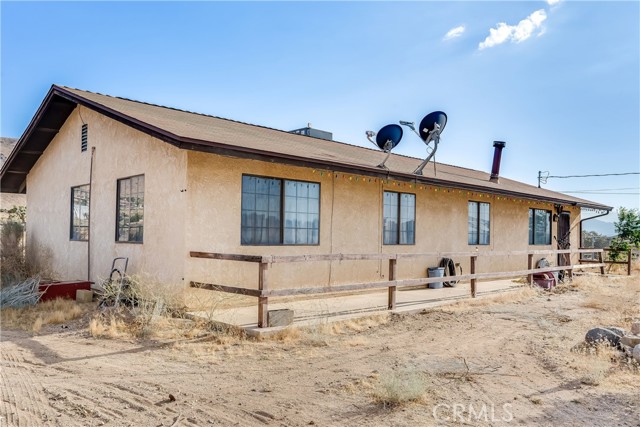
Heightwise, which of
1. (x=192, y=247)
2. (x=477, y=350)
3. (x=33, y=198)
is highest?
(x=33, y=198)

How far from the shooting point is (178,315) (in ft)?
25.9

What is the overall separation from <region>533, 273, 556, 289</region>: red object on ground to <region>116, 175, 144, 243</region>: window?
34.7 ft

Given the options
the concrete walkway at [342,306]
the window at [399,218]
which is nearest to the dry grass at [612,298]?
the concrete walkway at [342,306]

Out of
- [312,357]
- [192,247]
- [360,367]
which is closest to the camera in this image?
[360,367]

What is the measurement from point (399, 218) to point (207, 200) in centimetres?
555

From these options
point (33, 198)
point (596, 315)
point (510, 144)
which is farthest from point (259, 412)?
point (510, 144)

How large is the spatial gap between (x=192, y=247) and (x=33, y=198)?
8479mm

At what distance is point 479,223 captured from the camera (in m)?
14.9

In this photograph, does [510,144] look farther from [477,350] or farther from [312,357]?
[312,357]

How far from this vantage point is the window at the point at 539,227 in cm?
1722

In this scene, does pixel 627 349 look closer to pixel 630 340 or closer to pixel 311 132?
pixel 630 340

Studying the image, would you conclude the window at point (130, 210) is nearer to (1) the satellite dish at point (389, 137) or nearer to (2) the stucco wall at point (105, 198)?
(2) the stucco wall at point (105, 198)

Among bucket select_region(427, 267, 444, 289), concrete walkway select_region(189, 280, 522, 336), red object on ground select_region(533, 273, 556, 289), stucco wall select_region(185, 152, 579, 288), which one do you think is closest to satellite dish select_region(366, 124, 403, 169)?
stucco wall select_region(185, 152, 579, 288)

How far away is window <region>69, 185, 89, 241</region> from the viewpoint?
11484 millimetres
